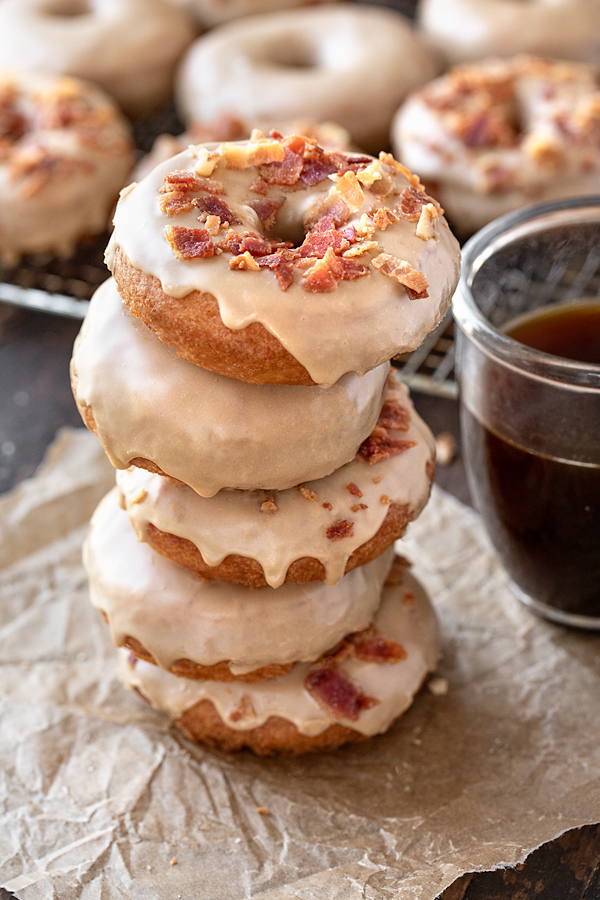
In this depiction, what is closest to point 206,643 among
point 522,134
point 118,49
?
point 522,134

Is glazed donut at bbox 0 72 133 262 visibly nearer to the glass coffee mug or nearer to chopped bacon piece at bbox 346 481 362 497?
the glass coffee mug

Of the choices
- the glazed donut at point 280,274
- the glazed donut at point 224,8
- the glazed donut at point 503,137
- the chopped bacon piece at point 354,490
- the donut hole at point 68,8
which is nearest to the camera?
the glazed donut at point 280,274

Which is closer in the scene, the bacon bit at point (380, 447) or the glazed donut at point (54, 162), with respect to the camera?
the bacon bit at point (380, 447)

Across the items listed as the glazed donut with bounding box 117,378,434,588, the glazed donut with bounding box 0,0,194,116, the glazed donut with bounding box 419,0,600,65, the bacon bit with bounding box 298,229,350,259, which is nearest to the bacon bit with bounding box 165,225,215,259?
the bacon bit with bounding box 298,229,350,259

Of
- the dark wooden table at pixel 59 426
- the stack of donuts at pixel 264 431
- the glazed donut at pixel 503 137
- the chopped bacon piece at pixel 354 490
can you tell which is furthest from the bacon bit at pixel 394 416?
the glazed donut at pixel 503 137

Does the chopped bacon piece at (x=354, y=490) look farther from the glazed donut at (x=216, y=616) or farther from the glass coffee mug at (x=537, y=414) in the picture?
the glass coffee mug at (x=537, y=414)

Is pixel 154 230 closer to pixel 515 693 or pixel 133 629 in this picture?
pixel 133 629
